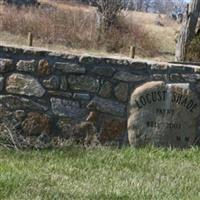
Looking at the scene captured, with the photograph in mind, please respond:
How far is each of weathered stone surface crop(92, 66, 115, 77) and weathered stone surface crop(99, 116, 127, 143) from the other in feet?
1.67

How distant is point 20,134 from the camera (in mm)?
7047

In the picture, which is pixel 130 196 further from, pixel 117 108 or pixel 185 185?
pixel 117 108

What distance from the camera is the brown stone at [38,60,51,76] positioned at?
23.1ft

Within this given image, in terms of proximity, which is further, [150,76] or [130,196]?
[150,76]

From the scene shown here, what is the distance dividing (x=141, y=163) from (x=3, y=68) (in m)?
1.95

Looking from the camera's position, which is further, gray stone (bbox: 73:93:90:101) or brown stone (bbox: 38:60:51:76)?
gray stone (bbox: 73:93:90:101)

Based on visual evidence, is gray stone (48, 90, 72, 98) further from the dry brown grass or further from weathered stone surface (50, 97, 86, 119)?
the dry brown grass

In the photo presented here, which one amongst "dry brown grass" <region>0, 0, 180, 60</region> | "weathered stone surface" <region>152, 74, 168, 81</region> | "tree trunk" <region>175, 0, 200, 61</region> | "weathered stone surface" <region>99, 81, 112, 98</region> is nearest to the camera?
"weathered stone surface" <region>99, 81, 112, 98</region>

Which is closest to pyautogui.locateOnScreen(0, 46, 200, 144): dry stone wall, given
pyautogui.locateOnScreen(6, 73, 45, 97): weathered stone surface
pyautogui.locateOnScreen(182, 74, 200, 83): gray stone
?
pyautogui.locateOnScreen(6, 73, 45, 97): weathered stone surface

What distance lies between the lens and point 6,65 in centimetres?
702

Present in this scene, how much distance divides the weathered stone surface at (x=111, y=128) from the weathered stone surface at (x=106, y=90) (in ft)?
0.89

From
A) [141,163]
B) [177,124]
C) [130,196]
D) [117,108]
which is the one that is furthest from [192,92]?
[130,196]

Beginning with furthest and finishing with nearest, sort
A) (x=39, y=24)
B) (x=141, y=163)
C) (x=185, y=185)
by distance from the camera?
(x=39, y=24), (x=141, y=163), (x=185, y=185)

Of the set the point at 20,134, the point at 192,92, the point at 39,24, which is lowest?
the point at 39,24
